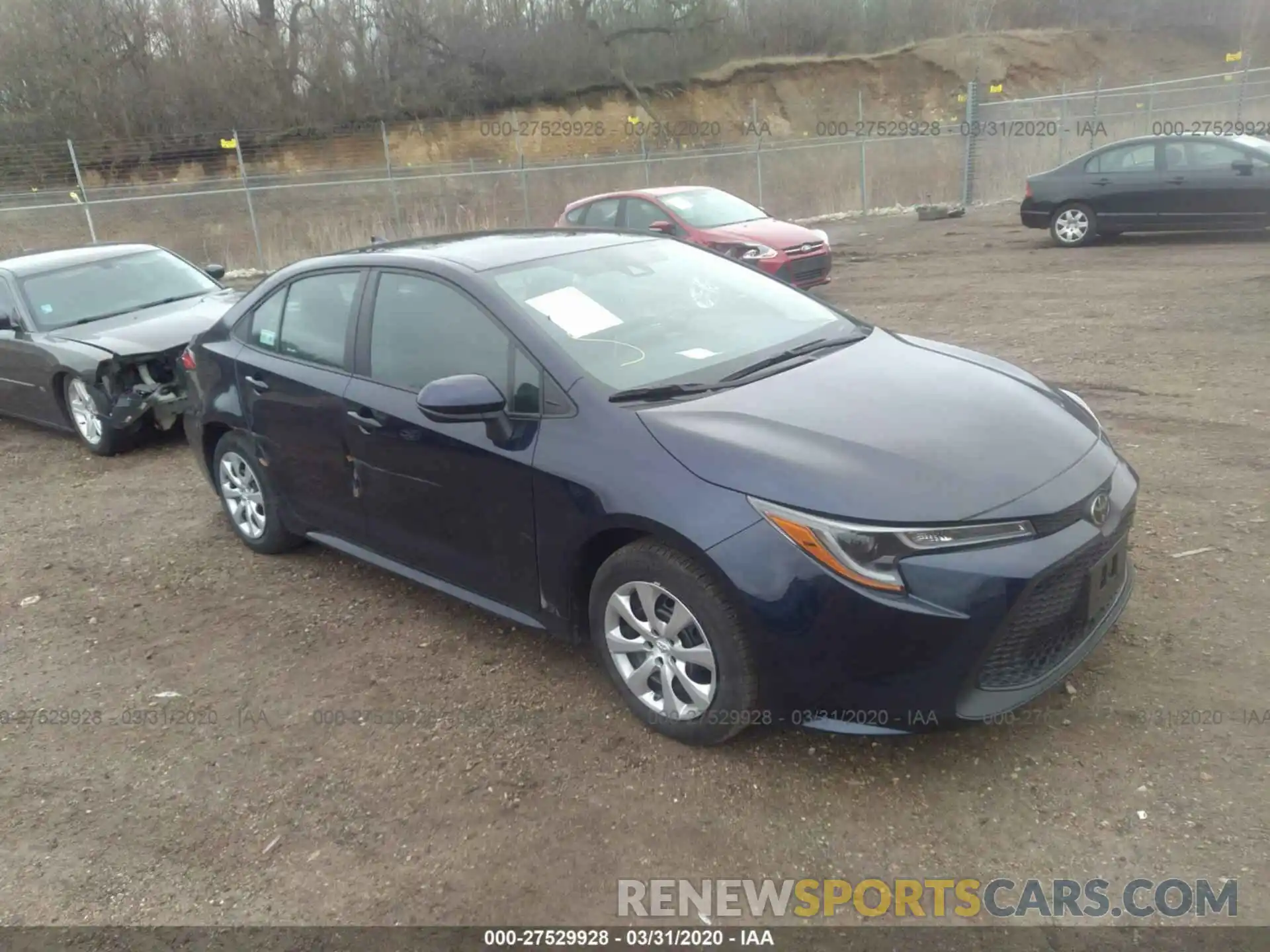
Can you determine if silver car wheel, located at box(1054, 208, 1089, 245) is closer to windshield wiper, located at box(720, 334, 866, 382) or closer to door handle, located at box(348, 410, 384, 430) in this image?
windshield wiper, located at box(720, 334, 866, 382)

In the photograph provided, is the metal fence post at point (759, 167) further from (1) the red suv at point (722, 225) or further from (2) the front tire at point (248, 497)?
(2) the front tire at point (248, 497)

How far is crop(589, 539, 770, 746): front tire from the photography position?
295 cm

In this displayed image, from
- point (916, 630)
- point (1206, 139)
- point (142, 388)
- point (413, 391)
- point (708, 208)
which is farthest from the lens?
point (708, 208)

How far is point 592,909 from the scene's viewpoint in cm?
266

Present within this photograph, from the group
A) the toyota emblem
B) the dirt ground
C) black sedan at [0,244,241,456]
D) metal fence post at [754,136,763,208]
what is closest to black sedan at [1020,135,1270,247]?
metal fence post at [754,136,763,208]

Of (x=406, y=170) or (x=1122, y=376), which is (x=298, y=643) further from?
(x=406, y=170)

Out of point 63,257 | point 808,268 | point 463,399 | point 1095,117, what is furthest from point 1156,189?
point 63,257

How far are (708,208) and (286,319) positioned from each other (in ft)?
29.4

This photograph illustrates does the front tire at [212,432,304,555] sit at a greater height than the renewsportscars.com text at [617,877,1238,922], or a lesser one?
greater

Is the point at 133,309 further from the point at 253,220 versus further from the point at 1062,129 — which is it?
the point at 1062,129

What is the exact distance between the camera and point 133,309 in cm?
795

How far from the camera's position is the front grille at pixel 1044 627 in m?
2.84

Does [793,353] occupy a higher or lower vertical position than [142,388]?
Result: higher

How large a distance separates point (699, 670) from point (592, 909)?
2.65ft
